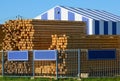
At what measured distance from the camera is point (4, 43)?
29156 millimetres

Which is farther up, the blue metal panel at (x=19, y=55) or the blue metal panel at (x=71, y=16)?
the blue metal panel at (x=71, y=16)

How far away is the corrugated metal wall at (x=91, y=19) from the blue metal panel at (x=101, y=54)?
1323 cm

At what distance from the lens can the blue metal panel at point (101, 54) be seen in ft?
81.6

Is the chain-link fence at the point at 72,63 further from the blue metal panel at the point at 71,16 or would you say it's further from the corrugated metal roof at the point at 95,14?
the corrugated metal roof at the point at 95,14

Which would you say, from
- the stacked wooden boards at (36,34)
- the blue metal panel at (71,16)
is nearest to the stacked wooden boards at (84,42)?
the stacked wooden boards at (36,34)

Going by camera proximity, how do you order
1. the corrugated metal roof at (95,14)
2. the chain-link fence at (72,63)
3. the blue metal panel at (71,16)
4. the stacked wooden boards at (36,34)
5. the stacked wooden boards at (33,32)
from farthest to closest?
the corrugated metal roof at (95,14) < the blue metal panel at (71,16) < the stacked wooden boards at (33,32) < the stacked wooden boards at (36,34) < the chain-link fence at (72,63)

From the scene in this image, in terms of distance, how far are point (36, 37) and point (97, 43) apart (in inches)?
138

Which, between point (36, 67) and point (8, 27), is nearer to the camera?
point (36, 67)

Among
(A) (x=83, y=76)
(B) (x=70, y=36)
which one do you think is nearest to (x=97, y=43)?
(B) (x=70, y=36)

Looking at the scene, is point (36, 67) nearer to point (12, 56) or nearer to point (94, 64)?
point (12, 56)

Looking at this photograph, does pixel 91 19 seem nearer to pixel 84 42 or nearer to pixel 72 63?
pixel 84 42

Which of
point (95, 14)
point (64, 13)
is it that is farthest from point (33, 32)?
point (95, 14)

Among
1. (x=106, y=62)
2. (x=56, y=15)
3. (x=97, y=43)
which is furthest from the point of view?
(x=56, y=15)

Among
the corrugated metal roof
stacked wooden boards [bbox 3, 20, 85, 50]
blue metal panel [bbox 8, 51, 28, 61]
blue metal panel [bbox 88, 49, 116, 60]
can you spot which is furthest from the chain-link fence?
the corrugated metal roof
